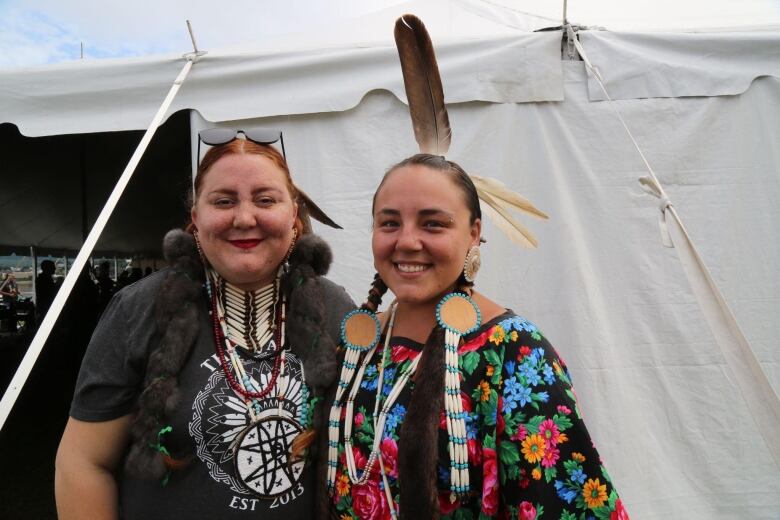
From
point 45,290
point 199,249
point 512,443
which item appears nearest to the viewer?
point 512,443

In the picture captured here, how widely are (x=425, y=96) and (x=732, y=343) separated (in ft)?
3.97

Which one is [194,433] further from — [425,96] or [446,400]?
[425,96]

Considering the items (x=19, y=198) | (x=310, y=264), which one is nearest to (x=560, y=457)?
(x=310, y=264)

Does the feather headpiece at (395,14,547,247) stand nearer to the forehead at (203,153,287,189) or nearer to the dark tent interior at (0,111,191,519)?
the forehead at (203,153,287,189)

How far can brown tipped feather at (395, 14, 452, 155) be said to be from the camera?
143cm

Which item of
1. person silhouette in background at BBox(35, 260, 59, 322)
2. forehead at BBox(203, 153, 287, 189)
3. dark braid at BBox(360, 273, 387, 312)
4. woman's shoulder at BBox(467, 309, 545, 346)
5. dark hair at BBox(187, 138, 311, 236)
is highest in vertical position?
person silhouette in background at BBox(35, 260, 59, 322)

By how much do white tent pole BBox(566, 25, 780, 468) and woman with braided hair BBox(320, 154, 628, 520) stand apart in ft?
2.78

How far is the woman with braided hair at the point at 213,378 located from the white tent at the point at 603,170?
1.10 metres

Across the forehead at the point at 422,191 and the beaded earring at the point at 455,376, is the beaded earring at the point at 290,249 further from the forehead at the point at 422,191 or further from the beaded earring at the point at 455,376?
the beaded earring at the point at 455,376

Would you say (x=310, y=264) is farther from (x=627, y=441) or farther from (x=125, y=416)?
(x=627, y=441)

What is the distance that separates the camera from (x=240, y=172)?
4.24ft

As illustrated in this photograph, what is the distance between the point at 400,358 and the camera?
1.16m

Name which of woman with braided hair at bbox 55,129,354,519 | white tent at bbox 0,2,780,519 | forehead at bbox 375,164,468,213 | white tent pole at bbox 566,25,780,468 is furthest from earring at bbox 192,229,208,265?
white tent pole at bbox 566,25,780,468

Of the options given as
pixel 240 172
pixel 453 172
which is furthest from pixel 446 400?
pixel 240 172
